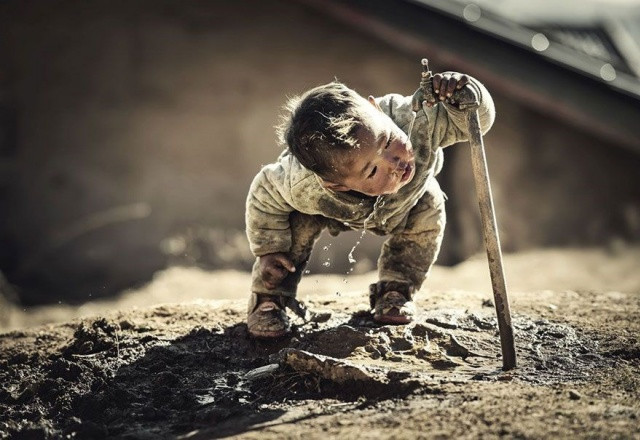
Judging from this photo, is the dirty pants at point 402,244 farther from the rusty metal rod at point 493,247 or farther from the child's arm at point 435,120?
the rusty metal rod at point 493,247

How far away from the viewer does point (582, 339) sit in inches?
122

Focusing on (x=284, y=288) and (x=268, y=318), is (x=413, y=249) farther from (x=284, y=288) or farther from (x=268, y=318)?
(x=268, y=318)

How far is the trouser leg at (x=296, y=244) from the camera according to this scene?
3.38m

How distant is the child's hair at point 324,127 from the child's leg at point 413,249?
646 millimetres

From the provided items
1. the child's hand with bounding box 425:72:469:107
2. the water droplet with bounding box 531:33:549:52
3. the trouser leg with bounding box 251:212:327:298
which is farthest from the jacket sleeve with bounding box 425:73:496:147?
the water droplet with bounding box 531:33:549:52

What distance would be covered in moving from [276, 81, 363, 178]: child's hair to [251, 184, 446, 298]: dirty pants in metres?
0.51

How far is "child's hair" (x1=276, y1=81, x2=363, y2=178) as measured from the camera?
2795mm

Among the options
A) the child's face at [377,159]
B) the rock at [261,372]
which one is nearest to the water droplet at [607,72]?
the child's face at [377,159]

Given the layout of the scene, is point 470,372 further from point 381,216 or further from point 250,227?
point 250,227

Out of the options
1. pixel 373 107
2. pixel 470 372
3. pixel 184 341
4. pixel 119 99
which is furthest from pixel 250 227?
pixel 119 99

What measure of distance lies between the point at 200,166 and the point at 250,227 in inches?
148

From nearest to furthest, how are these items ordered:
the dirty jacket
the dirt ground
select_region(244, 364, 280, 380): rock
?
1. the dirt ground
2. select_region(244, 364, 280, 380): rock
3. the dirty jacket

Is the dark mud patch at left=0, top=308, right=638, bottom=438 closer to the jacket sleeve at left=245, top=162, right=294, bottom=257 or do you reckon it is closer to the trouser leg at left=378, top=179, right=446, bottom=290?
the trouser leg at left=378, top=179, right=446, bottom=290

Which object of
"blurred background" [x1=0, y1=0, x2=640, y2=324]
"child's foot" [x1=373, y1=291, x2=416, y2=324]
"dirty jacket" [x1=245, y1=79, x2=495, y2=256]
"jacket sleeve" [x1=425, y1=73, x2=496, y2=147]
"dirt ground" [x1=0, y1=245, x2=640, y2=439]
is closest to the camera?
"dirt ground" [x1=0, y1=245, x2=640, y2=439]
